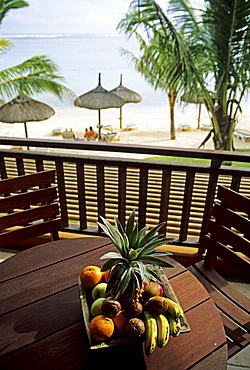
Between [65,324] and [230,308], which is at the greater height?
[65,324]

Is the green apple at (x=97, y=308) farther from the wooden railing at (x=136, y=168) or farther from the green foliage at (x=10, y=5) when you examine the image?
the green foliage at (x=10, y=5)

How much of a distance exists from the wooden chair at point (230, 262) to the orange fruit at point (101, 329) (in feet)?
2.34

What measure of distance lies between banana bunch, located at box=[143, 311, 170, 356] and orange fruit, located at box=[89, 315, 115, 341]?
0.33ft

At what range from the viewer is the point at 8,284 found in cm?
128

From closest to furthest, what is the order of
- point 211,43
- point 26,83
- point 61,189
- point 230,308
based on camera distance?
1. point 230,308
2. point 61,189
3. point 211,43
4. point 26,83

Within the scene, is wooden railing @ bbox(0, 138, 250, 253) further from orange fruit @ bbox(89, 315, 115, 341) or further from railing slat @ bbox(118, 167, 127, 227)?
orange fruit @ bbox(89, 315, 115, 341)

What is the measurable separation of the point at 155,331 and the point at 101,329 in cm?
15

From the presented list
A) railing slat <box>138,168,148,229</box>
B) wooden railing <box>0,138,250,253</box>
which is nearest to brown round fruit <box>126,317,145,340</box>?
wooden railing <box>0,138,250,253</box>

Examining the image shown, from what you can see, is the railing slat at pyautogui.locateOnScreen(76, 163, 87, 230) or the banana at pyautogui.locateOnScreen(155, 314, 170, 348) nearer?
the banana at pyautogui.locateOnScreen(155, 314, 170, 348)

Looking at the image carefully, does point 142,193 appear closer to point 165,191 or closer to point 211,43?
point 165,191

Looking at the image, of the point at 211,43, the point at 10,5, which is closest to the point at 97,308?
the point at 211,43

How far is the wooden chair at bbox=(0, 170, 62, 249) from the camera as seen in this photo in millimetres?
1700

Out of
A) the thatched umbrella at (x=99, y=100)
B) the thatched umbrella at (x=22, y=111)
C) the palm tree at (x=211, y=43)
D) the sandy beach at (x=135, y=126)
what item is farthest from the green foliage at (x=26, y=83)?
the sandy beach at (x=135, y=126)

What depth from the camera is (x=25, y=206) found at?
68.7 inches
